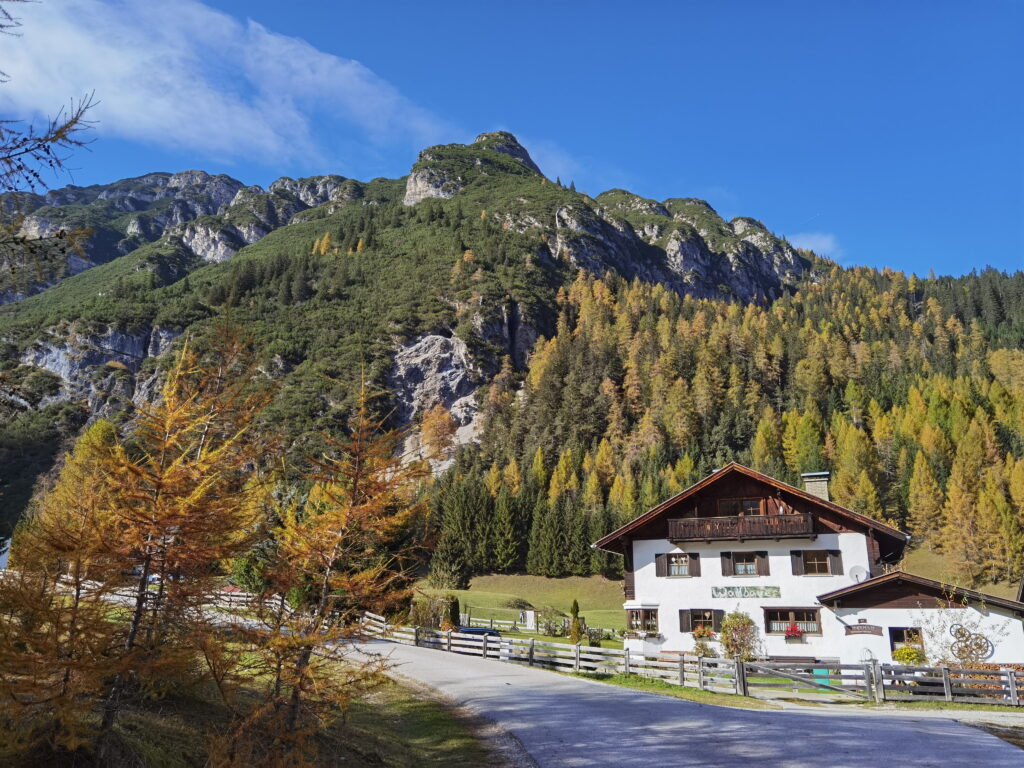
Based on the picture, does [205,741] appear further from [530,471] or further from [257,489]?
[530,471]

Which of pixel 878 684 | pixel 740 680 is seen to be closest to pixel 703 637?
pixel 740 680

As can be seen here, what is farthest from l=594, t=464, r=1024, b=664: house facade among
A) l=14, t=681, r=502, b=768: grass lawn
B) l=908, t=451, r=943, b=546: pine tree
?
l=908, t=451, r=943, b=546: pine tree

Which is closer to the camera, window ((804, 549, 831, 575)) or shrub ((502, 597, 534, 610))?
window ((804, 549, 831, 575))

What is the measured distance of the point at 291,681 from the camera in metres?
10.1

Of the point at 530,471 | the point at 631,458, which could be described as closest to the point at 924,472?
the point at 631,458

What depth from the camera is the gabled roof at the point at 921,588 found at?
993 inches

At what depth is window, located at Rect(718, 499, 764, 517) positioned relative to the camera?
3359 centimetres

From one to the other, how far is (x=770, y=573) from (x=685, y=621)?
15.5 ft

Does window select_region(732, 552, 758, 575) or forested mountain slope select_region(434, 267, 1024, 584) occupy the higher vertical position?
forested mountain slope select_region(434, 267, 1024, 584)

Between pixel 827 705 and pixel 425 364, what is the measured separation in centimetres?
12618

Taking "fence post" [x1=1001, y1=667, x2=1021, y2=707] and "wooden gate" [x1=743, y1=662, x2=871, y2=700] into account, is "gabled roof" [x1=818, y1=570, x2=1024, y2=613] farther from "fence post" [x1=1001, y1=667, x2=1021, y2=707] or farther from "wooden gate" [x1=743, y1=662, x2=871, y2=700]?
"wooden gate" [x1=743, y1=662, x2=871, y2=700]

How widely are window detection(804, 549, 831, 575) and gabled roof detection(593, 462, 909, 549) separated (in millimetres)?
2167

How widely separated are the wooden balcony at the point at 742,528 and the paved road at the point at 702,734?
14.1 metres

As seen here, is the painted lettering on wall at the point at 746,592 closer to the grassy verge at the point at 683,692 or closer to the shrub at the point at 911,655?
the shrub at the point at 911,655
